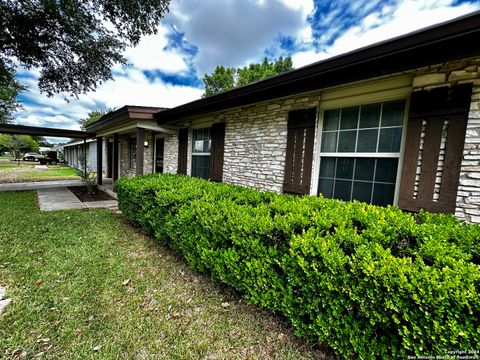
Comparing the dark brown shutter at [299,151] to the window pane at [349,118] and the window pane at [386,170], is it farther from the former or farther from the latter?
the window pane at [386,170]

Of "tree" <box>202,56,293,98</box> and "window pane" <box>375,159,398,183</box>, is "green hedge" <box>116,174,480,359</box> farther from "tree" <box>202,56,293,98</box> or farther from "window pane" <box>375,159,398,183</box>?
"tree" <box>202,56,293,98</box>

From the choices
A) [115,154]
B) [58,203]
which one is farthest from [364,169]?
A: [115,154]

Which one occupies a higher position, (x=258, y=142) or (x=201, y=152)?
(x=258, y=142)

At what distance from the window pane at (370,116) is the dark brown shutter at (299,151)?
2.43ft

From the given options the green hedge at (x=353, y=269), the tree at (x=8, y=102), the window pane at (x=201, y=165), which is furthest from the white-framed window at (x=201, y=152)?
the tree at (x=8, y=102)

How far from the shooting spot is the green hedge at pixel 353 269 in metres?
1.19

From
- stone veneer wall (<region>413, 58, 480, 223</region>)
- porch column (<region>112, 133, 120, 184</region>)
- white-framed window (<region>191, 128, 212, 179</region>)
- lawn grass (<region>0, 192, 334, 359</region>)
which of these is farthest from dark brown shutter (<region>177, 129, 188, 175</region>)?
stone veneer wall (<region>413, 58, 480, 223</region>)

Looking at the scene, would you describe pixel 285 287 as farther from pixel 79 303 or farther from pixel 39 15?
pixel 39 15

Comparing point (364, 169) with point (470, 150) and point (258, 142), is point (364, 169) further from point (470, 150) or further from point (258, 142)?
point (258, 142)

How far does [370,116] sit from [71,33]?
838cm

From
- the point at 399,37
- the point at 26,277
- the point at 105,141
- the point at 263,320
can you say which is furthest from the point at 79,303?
the point at 105,141

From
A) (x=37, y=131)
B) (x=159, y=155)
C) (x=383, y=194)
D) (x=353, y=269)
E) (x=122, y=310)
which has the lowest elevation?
(x=122, y=310)

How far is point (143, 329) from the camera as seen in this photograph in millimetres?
1904

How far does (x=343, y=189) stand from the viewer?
357 centimetres
